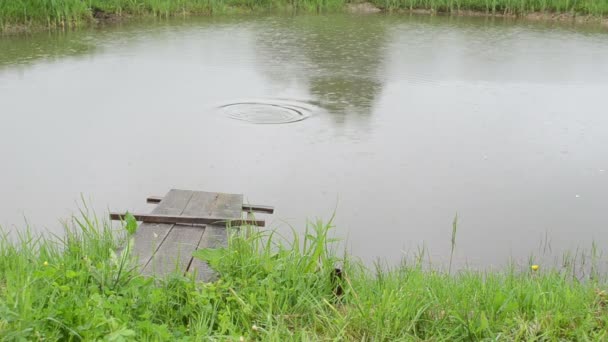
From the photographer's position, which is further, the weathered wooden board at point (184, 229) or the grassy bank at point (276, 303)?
the weathered wooden board at point (184, 229)

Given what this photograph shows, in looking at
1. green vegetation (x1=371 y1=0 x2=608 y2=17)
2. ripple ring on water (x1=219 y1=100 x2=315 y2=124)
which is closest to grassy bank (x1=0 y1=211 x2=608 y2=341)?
ripple ring on water (x1=219 y1=100 x2=315 y2=124)

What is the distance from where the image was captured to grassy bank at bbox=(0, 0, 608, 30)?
6.48 m

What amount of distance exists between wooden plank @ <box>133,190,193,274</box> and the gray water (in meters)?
0.30

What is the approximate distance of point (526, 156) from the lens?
3209 mm

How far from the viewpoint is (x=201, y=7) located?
8.33 metres

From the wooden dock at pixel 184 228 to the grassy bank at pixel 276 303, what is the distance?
0.10 meters

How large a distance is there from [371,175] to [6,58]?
11.8 ft

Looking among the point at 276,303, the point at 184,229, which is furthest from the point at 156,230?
the point at 276,303

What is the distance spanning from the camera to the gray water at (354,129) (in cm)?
248

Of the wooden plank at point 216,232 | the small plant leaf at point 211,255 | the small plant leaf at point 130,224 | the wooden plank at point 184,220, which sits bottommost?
the wooden plank at point 216,232

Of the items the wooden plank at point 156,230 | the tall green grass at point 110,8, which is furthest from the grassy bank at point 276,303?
the tall green grass at point 110,8

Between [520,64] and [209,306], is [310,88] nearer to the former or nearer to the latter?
[520,64]

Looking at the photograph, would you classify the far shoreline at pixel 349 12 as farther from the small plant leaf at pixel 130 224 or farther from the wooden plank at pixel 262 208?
the small plant leaf at pixel 130 224

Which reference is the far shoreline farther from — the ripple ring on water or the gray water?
the ripple ring on water
